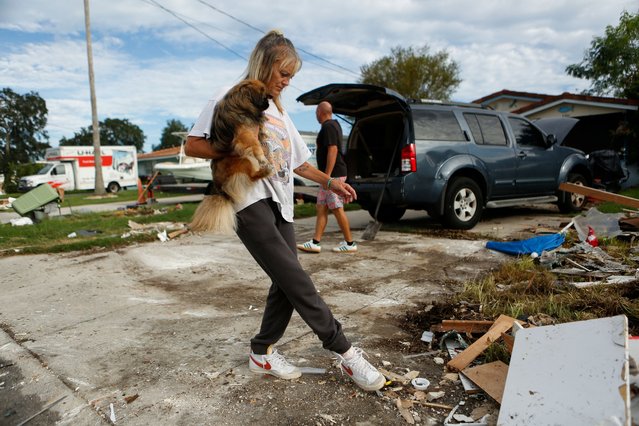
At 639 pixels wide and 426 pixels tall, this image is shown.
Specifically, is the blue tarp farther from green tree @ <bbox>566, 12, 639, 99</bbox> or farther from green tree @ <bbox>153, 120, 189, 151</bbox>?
green tree @ <bbox>153, 120, 189, 151</bbox>

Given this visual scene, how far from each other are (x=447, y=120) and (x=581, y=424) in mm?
5769

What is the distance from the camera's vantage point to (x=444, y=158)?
6.44m

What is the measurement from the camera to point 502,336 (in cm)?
251

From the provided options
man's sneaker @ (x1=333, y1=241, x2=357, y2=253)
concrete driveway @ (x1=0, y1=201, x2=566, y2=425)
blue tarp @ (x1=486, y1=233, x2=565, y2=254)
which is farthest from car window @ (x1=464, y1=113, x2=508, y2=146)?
man's sneaker @ (x1=333, y1=241, x2=357, y2=253)

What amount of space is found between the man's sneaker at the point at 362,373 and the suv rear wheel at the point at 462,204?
464 cm

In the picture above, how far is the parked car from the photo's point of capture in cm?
629

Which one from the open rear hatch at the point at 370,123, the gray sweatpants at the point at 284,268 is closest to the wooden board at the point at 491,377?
the gray sweatpants at the point at 284,268

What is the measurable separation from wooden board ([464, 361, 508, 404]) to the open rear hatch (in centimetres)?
436

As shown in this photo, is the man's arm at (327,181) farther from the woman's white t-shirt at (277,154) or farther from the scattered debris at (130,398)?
the scattered debris at (130,398)

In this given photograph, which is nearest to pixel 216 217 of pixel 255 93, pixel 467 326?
pixel 255 93

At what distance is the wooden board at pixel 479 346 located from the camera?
95.5 inches

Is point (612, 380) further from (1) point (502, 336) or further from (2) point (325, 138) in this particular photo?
(2) point (325, 138)

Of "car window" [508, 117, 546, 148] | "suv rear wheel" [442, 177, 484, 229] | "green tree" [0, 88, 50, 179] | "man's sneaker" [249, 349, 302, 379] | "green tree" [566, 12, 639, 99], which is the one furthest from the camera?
"green tree" [0, 88, 50, 179]

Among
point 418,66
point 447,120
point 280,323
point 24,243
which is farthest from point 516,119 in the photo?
point 418,66
